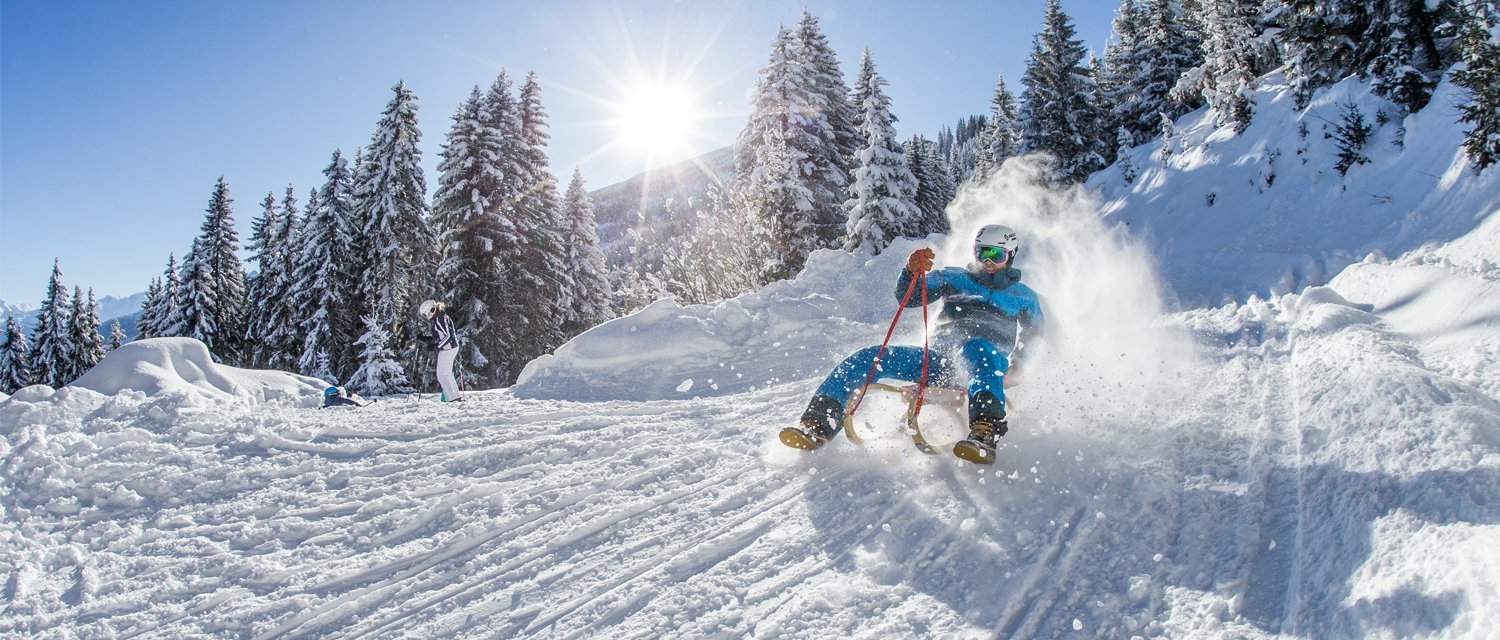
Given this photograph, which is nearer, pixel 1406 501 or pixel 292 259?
pixel 1406 501

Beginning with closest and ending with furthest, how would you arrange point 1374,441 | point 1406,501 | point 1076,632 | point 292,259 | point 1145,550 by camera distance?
point 1076,632 → point 1406,501 → point 1145,550 → point 1374,441 → point 292,259

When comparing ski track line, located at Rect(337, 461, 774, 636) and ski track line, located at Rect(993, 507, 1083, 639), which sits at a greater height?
ski track line, located at Rect(337, 461, 774, 636)

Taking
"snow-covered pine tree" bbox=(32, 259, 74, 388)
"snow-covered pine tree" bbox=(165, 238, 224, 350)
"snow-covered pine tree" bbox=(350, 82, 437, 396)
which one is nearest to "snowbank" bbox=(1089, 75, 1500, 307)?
"snow-covered pine tree" bbox=(350, 82, 437, 396)

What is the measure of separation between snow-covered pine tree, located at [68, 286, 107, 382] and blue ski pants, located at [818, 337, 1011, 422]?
157ft

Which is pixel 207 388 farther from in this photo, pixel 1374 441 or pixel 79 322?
pixel 79 322

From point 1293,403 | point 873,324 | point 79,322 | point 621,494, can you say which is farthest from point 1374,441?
point 79,322

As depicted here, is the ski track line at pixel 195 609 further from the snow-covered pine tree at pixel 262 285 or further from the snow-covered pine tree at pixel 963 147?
the snow-covered pine tree at pixel 963 147

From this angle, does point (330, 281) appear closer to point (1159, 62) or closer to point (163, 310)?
point (163, 310)

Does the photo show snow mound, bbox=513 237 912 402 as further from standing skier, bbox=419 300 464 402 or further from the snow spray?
the snow spray

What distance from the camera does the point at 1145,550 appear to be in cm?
291

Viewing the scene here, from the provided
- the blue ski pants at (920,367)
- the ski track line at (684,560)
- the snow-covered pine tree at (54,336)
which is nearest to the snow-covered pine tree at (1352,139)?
the blue ski pants at (920,367)

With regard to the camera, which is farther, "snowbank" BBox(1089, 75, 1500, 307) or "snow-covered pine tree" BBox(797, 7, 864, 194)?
"snow-covered pine tree" BBox(797, 7, 864, 194)

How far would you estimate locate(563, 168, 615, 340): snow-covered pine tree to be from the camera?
1065 inches

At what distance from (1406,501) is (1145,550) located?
2.98ft
